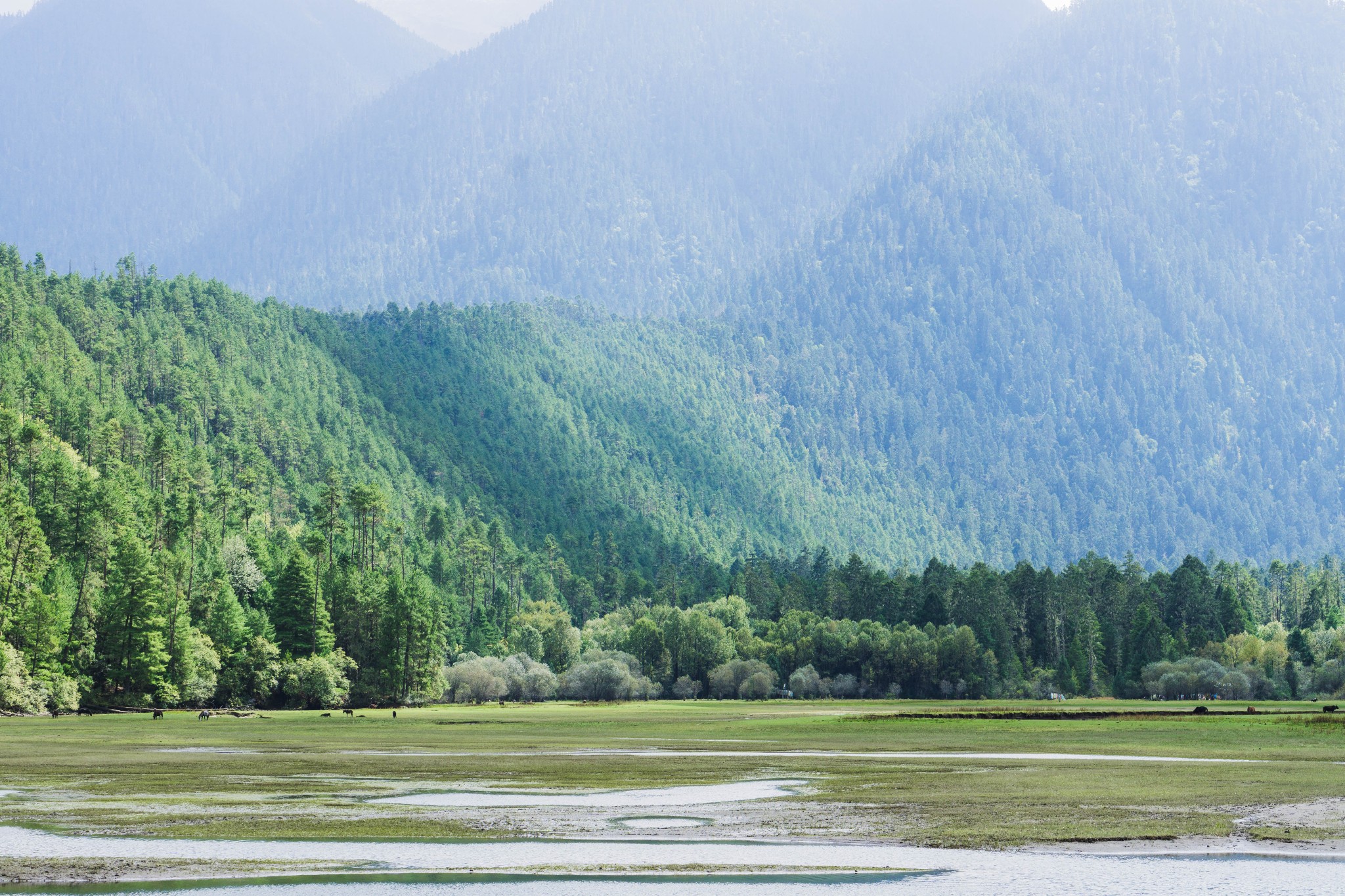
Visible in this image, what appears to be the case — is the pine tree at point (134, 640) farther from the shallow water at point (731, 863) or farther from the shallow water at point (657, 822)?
the shallow water at point (657, 822)

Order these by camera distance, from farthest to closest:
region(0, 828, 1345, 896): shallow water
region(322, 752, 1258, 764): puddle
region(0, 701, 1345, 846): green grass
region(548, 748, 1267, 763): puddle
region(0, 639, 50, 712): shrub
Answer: region(0, 639, 50, 712): shrub
region(322, 752, 1258, 764): puddle
region(548, 748, 1267, 763): puddle
region(0, 701, 1345, 846): green grass
region(0, 828, 1345, 896): shallow water

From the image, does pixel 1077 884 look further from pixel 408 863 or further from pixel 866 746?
pixel 866 746

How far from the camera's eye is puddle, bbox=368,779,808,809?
180ft

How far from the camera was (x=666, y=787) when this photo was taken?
61.1 m

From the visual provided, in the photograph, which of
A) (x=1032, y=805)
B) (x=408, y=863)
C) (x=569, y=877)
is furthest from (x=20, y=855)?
(x=1032, y=805)

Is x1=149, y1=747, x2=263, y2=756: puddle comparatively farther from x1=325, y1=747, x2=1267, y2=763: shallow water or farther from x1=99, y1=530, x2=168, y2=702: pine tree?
x1=99, y1=530, x2=168, y2=702: pine tree

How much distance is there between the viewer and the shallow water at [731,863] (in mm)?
37625

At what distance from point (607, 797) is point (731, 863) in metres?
16.0

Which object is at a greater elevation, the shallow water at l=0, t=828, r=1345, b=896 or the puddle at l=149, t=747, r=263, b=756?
the puddle at l=149, t=747, r=263, b=756

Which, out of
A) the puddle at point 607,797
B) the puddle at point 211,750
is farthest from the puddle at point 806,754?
the puddle at point 607,797

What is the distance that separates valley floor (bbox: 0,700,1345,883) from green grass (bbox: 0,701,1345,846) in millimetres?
197

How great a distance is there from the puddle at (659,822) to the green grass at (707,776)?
37.6 inches

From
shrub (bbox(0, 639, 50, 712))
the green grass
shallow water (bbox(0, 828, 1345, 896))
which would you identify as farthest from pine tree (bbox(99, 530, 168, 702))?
shallow water (bbox(0, 828, 1345, 896))

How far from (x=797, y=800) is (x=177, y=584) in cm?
13471
